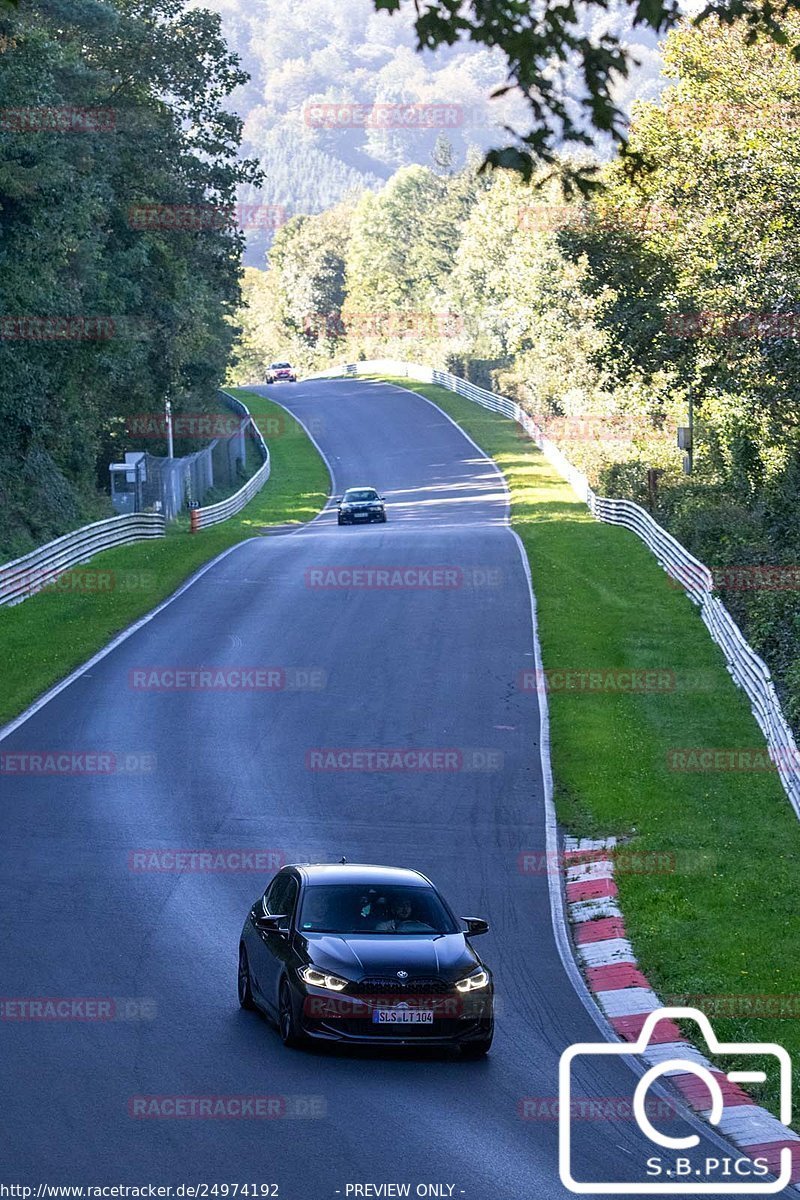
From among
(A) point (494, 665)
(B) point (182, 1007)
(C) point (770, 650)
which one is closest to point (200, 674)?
(A) point (494, 665)

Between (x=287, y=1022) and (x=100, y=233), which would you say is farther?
(x=100, y=233)

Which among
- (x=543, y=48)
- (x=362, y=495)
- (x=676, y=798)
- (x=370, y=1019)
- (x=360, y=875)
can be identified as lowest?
(x=676, y=798)

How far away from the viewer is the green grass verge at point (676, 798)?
14.9 metres

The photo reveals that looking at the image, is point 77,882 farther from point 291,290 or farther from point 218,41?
point 291,290

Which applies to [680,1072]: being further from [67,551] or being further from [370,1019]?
[67,551]

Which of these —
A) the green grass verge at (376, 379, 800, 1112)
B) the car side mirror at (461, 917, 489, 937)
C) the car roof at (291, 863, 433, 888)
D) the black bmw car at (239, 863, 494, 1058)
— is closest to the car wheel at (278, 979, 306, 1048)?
the black bmw car at (239, 863, 494, 1058)

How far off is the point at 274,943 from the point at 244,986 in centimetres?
86

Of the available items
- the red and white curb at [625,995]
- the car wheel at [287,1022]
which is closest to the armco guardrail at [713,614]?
the red and white curb at [625,995]

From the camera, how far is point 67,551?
41.9m

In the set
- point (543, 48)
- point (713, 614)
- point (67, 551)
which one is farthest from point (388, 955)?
point (67, 551)

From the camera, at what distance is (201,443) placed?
70875mm

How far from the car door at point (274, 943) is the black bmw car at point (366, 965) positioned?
0.02m

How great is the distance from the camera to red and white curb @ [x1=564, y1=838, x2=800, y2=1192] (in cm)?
1072

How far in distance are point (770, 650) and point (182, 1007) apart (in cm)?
1874
